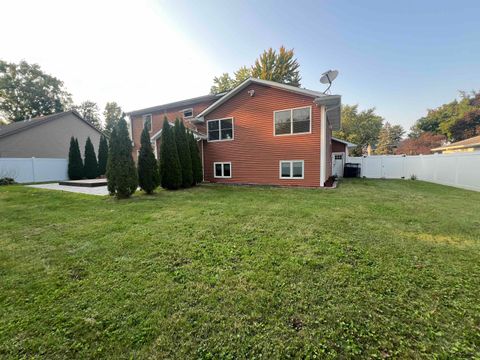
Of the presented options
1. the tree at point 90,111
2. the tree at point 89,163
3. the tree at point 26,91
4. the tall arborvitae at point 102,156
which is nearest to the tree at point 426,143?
the tall arborvitae at point 102,156

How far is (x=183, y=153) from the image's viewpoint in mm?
10750

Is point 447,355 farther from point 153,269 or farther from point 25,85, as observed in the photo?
point 25,85

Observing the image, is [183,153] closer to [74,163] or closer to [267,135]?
[267,135]

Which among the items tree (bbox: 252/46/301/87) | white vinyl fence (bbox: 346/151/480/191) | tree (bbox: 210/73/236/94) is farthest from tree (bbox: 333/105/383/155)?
white vinyl fence (bbox: 346/151/480/191)

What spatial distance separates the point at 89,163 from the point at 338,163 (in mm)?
20891

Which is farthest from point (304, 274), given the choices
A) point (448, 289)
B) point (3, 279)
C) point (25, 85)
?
point (25, 85)

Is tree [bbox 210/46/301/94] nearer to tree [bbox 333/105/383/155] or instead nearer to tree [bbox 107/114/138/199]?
tree [bbox 333/105/383/155]

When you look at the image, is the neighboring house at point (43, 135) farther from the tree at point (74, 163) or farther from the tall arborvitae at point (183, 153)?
the tall arborvitae at point (183, 153)

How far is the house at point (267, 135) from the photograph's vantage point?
10.2 metres

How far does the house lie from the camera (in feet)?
33.3

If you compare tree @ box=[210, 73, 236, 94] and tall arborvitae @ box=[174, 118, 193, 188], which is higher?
tree @ box=[210, 73, 236, 94]

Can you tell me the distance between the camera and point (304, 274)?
2.59 m

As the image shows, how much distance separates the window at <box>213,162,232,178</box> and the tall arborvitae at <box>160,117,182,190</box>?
3.24 meters

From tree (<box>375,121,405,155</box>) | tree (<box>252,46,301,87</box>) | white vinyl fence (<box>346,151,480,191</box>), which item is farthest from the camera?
tree (<box>375,121,405,155</box>)
